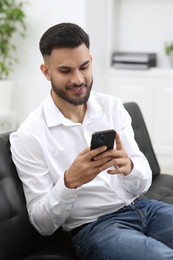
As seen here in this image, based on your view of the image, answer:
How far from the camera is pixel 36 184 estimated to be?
1692mm

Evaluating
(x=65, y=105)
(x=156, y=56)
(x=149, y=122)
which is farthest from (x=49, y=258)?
(x=156, y=56)

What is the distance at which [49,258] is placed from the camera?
5.49 feet

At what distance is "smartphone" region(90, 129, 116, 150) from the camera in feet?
5.02

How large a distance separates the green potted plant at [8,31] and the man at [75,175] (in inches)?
98.9

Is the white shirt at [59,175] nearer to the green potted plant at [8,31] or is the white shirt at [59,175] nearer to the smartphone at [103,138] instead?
the smartphone at [103,138]

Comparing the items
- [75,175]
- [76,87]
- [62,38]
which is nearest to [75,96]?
[76,87]

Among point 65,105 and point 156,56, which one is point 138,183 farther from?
point 156,56

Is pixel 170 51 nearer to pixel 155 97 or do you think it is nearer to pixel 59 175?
pixel 155 97

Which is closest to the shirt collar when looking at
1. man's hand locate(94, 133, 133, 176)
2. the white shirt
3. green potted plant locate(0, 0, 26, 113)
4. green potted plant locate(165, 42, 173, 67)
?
the white shirt

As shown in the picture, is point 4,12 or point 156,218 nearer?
point 156,218

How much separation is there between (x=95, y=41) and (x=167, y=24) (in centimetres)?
66

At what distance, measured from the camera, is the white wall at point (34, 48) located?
414cm

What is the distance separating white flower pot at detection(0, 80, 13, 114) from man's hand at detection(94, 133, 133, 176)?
2722mm

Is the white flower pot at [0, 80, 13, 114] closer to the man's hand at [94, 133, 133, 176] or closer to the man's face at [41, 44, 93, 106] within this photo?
the man's face at [41, 44, 93, 106]
